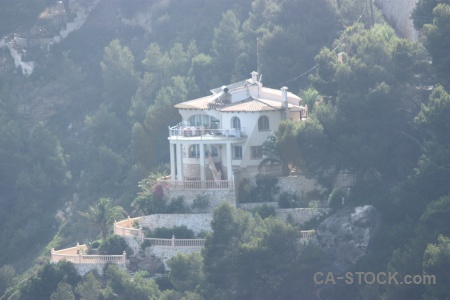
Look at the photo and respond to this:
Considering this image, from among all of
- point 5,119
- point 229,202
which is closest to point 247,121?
point 229,202

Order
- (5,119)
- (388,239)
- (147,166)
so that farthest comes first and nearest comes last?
(5,119), (147,166), (388,239)

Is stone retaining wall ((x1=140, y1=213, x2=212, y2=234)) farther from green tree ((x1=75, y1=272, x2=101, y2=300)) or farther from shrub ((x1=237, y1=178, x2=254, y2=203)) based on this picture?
green tree ((x1=75, y1=272, x2=101, y2=300))

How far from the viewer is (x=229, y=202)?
83188 millimetres

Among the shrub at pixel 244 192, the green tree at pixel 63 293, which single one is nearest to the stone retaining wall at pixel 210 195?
the shrub at pixel 244 192

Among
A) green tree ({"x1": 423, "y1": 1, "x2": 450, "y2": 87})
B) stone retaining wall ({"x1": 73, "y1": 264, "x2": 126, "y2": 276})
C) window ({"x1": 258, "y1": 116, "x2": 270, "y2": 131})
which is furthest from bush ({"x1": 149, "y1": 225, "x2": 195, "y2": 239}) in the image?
green tree ({"x1": 423, "y1": 1, "x2": 450, "y2": 87})

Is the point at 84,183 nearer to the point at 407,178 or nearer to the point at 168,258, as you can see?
the point at 168,258

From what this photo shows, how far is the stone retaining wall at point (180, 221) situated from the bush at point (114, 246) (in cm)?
127

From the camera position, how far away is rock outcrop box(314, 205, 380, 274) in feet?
256

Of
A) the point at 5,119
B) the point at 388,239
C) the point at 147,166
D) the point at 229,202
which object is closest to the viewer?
the point at 388,239

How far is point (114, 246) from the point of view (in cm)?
8350

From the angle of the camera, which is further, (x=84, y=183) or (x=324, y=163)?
(x=84, y=183)

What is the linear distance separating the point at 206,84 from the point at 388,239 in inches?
1015

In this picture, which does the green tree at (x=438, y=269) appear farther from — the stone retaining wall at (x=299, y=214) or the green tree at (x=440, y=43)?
the green tree at (x=440, y=43)

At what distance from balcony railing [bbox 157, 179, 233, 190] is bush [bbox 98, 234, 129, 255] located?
3.33 m
